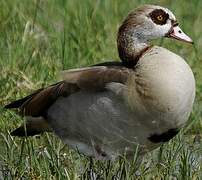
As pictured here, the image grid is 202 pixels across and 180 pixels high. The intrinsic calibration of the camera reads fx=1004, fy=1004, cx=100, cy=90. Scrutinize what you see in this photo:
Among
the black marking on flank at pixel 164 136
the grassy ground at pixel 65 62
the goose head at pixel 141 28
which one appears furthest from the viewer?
the goose head at pixel 141 28

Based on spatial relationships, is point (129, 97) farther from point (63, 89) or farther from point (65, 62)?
point (65, 62)

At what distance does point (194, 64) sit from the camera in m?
8.11

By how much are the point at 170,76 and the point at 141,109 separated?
25 cm

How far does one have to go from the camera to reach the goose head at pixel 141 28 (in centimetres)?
600

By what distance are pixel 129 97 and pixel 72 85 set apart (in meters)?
0.50

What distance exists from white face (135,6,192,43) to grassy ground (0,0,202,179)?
66cm

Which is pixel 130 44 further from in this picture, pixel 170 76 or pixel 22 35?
pixel 22 35

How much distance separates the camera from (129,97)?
5672mm

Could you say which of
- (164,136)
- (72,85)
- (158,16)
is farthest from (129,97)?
(158,16)

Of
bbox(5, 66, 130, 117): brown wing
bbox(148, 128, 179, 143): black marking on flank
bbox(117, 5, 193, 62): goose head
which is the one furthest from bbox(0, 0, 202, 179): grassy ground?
bbox(117, 5, 193, 62): goose head

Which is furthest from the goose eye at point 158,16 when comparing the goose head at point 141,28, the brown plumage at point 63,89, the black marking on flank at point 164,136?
the black marking on flank at point 164,136

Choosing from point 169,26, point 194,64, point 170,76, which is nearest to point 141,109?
point 170,76

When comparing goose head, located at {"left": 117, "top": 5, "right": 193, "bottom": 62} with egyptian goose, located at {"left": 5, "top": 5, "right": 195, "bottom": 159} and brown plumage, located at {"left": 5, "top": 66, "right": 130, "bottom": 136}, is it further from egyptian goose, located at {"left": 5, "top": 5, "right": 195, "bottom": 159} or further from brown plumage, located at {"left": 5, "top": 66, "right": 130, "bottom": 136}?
brown plumage, located at {"left": 5, "top": 66, "right": 130, "bottom": 136}

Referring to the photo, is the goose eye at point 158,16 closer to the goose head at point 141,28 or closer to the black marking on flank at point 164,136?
the goose head at point 141,28
